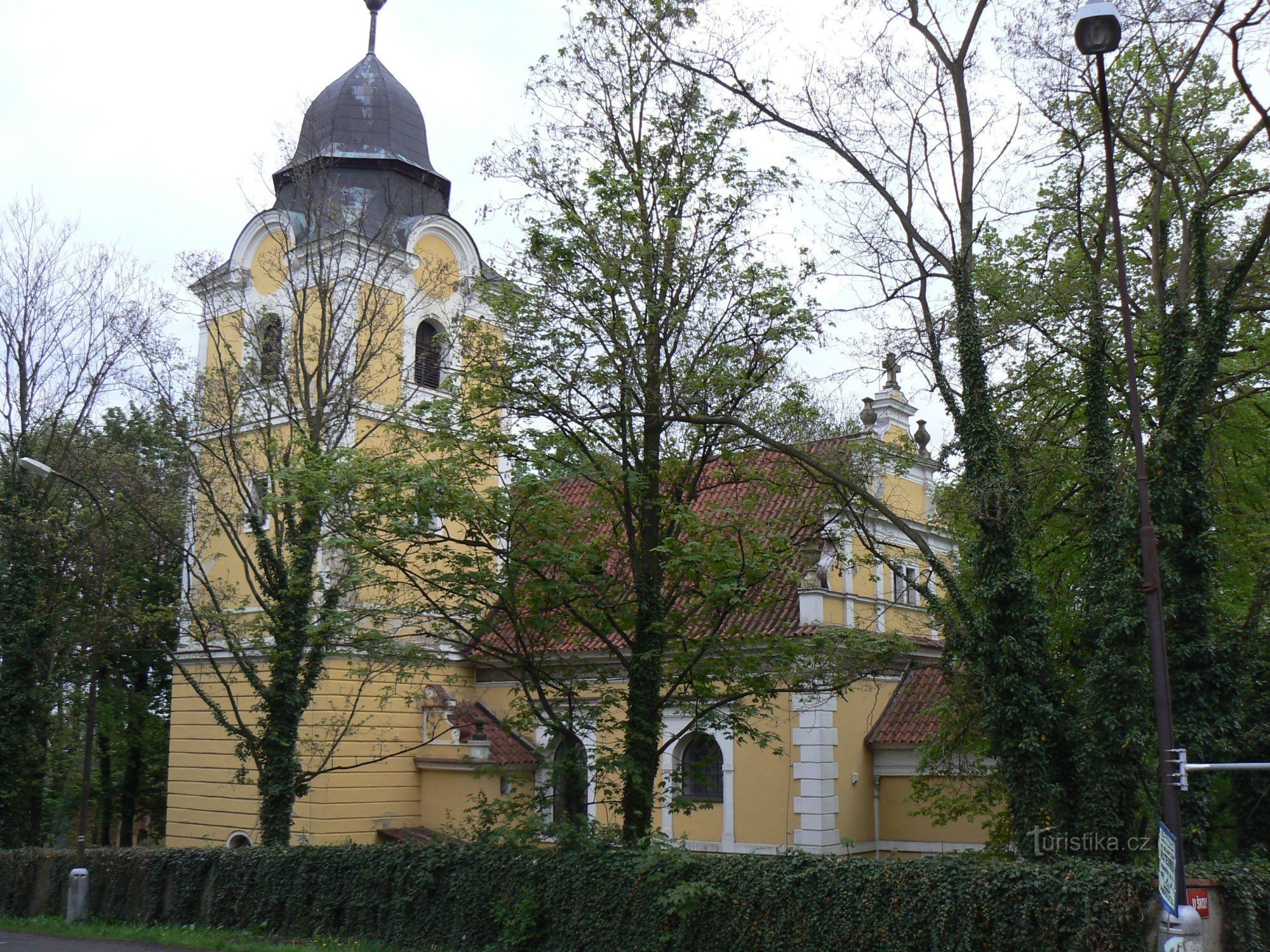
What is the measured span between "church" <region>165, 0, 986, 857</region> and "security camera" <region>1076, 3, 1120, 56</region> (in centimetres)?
749

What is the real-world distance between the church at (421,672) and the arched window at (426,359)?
0.08m

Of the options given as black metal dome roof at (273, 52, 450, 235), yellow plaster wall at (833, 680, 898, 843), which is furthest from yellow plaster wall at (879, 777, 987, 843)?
black metal dome roof at (273, 52, 450, 235)

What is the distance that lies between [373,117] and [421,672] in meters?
14.0

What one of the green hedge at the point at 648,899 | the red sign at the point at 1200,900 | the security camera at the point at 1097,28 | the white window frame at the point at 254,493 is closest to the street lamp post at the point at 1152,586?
the security camera at the point at 1097,28

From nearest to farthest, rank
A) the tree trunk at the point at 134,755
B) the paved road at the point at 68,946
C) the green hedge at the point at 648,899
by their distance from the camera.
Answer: the green hedge at the point at 648,899
the paved road at the point at 68,946
the tree trunk at the point at 134,755

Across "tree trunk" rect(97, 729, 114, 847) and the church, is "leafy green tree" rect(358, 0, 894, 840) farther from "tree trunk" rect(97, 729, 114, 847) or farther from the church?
"tree trunk" rect(97, 729, 114, 847)

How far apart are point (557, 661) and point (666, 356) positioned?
4505 millimetres

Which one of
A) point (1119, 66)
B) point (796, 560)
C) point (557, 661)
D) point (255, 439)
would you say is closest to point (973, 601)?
point (796, 560)

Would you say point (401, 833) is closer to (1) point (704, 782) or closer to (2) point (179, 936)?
(1) point (704, 782)

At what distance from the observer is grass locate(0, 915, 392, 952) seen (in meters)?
15.6

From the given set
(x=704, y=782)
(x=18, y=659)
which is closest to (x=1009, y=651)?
(x=704, y=782)

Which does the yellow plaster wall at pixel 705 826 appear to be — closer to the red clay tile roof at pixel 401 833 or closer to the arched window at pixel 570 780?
the red clay tile roof at pixel 401 833

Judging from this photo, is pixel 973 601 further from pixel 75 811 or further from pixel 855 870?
pixel 75 811

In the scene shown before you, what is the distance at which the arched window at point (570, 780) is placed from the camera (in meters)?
14.1
